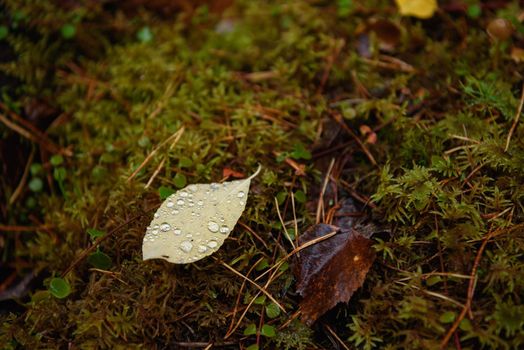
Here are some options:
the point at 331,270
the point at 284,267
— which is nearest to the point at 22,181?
the point at 284,267

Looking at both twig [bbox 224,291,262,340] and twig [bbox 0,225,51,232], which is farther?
twig [bbox 0,225,51,232]

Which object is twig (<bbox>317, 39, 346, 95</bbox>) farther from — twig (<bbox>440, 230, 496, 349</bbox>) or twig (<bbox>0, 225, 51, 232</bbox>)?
twig (<bbox>0, 225, 51, 232</bbox>)

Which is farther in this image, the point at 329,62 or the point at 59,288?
the point at 329,62

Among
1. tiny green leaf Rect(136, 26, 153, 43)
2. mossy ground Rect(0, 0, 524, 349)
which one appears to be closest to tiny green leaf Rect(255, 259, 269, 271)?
mossy ground Rect(0, 0, 524, 349)

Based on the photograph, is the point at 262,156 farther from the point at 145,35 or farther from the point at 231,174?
the point at 145,35

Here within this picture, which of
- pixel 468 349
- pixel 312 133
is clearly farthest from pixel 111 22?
pixel 468 349

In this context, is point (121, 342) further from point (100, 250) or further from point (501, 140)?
point (501, 140)
